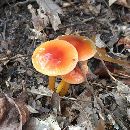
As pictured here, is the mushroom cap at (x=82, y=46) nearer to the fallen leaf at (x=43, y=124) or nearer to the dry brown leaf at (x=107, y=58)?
the dry brown leaf at (x=107, y=58)

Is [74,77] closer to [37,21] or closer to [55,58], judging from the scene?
[55,58]

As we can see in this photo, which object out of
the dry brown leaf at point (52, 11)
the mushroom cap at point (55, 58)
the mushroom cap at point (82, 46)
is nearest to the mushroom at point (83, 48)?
the mushroom cap at point (82, 46)

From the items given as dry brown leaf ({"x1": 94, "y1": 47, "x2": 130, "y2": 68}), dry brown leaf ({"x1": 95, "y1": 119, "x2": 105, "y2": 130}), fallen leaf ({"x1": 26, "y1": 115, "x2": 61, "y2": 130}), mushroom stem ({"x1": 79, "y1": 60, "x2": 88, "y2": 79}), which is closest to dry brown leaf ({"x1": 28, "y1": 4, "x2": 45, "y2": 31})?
dry brown leaf ({"x1": 94, "y1": 47, "x2": 130, "y2": 68})

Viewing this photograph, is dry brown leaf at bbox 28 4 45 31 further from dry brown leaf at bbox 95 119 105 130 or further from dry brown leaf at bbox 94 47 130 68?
dry brown leaf at bbox 95 119 105 130

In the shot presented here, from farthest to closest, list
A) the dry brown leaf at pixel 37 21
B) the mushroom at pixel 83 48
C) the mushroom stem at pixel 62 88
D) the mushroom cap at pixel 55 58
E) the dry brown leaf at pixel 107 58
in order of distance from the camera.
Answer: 1. the dry brown leaf at pixel 37 21
2. the dry brown leaf at pixel 107 58
3. the mushroom stem at pixel 62 88
4. the mushroom at pixel 83 48
5. the mushroom cap at pixel 55 58

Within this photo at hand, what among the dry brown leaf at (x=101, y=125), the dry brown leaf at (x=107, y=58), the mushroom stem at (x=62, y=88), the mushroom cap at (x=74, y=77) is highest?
the mushroom cap at (x=74, y=77)

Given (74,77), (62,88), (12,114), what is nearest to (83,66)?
(74,77)

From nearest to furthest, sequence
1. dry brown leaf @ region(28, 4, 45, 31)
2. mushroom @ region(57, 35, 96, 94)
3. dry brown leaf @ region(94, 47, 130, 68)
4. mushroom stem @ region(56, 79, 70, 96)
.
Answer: mushroom @ region(57, 35, 96, 94) < mushroom stem @ region(56, 79, 70, 96) < dry brown leaf @ region(94, 47, 130, 68) < dry brown leaf @ region(28, 4, 45, 31)
